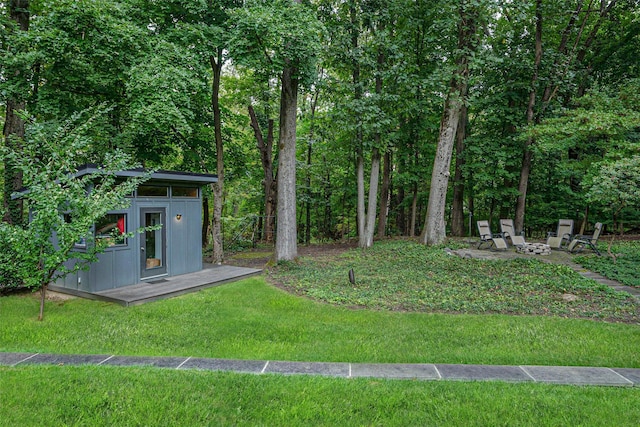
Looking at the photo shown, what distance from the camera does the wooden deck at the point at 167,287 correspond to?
21.0 ft

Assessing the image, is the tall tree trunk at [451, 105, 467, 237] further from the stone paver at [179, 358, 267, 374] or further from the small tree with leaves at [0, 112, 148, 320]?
the small tree with leaves at [0, 112, 148, 320]

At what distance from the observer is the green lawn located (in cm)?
276

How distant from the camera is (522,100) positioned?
1375 cm

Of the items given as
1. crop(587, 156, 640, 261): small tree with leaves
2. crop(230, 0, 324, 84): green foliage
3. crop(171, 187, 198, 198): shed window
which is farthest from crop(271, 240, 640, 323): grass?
crop(230, 0, 324, 84): green foliage

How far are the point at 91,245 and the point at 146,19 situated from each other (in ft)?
19.5

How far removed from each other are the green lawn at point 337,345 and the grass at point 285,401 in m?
0.01

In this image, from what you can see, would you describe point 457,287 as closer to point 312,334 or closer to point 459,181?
point 312,334

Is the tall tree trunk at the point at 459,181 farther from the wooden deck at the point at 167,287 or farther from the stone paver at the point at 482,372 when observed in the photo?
the stone paver at the point at 482,372

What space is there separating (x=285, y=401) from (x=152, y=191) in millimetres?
6319

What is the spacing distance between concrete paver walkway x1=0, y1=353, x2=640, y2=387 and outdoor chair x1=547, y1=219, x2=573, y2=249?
8.80m

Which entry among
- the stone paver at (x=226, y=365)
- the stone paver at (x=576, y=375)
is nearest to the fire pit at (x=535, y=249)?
the stone paver at (x=576, y=375)

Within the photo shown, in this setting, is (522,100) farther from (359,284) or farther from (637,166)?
(359,284)

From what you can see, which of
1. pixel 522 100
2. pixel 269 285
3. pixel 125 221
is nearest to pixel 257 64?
pixel 125 221

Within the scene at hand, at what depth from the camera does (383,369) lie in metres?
3.61
